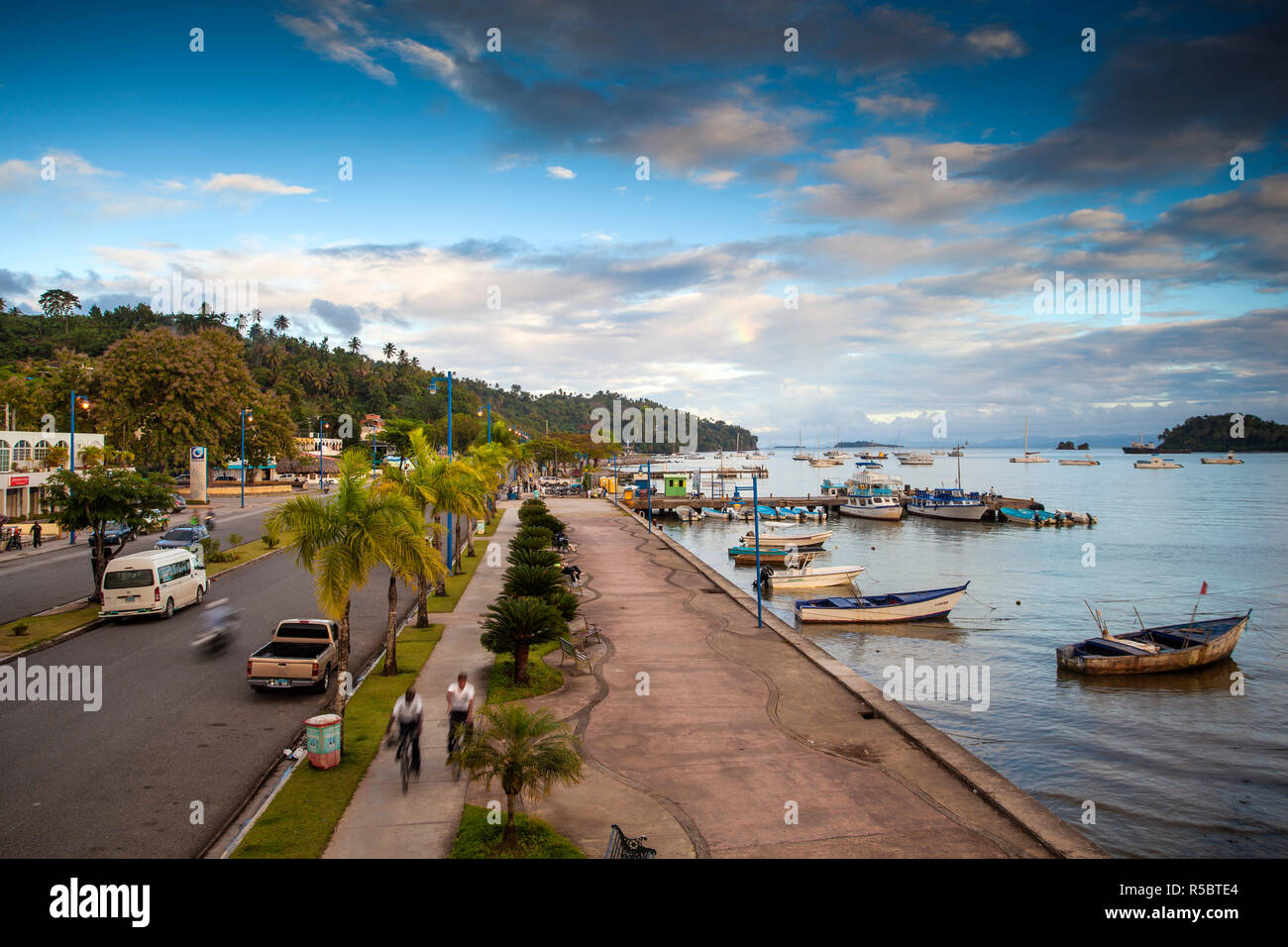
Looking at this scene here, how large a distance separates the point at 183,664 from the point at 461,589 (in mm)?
12514

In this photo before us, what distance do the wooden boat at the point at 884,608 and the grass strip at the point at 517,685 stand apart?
1772 cm

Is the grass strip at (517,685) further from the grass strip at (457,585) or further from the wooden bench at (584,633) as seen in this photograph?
the grass strip at (457,585)

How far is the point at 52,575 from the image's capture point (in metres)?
31.6

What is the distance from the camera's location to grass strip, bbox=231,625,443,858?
9867mm

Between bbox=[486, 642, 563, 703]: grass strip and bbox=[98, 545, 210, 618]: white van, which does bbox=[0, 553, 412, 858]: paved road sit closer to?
bbox=[98, 545, 210, 618]: white van

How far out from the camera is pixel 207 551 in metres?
34.8

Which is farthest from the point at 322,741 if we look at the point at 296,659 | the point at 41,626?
the point at 41,626

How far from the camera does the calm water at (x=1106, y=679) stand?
1717cm

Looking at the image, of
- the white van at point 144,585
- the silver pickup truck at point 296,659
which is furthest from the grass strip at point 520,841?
the white van at point 144,585

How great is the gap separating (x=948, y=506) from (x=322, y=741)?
8288cm

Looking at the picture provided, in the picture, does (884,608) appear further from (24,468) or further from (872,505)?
(24,468)

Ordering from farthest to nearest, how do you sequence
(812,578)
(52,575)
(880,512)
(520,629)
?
(880,512) → (812,578) → (52,575) → (520,629)

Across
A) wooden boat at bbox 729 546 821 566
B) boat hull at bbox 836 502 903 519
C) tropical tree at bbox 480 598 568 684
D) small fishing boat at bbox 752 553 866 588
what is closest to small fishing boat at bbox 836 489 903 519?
boat hull at bbox 836 502 903 519
